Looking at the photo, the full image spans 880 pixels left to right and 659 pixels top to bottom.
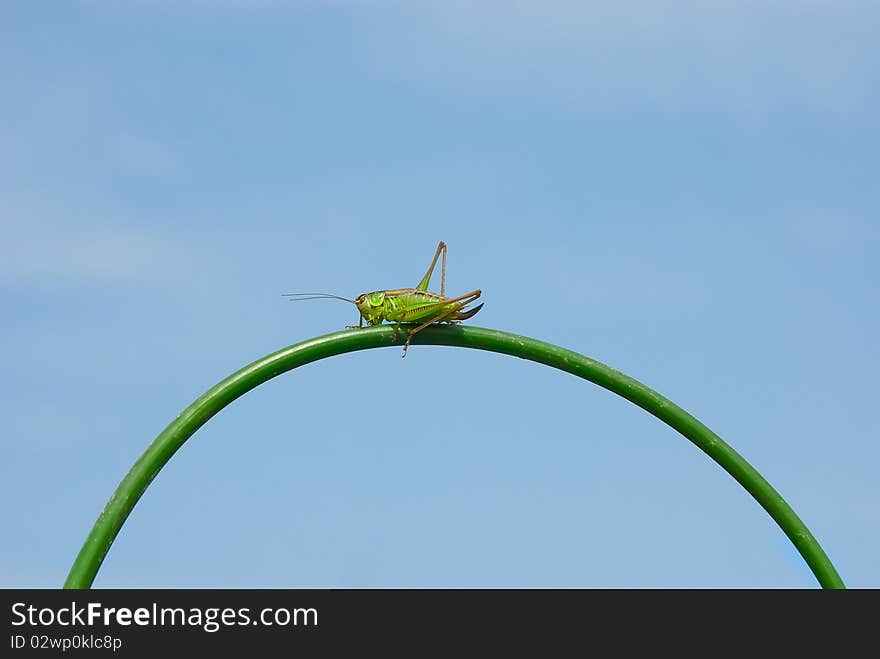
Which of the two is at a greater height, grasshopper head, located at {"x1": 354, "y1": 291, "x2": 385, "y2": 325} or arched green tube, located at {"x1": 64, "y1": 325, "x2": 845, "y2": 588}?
grasshopper head, located at {"x1": 354, "y1": 291, "x2": 385, "y2": 325}

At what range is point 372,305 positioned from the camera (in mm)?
9148

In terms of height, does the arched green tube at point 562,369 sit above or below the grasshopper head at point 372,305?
below

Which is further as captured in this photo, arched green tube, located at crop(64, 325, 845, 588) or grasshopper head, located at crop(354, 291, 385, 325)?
grasshopper head, located at crop(354, 291, 385, 325)

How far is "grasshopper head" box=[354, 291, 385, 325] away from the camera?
9086 mm

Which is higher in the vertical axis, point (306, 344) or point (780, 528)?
point (306, 344)

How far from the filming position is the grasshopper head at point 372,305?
9086mm

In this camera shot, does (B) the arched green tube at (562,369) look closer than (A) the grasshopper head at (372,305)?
Yes

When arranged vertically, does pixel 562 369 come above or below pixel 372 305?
below
